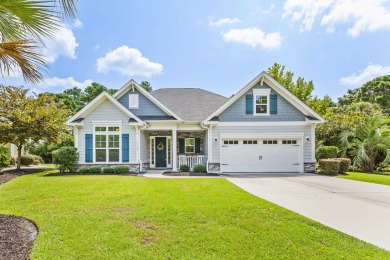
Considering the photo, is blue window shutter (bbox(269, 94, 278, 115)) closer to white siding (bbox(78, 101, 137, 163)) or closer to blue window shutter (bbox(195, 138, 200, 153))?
blue window shutter (bbox(195, 138, 200, 153))

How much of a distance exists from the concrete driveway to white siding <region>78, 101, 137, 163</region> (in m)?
8.40

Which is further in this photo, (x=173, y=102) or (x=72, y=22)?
(x=173, y=102)

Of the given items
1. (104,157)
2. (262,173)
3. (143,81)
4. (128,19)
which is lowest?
(262,173)

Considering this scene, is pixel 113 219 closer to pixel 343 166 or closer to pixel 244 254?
pixel 244 254

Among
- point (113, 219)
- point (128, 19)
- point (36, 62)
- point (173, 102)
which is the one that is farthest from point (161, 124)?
point (36, 62)

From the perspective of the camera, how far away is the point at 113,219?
17.1 ft

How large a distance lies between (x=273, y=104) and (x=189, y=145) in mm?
6362

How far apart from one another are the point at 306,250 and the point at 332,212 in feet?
8.60

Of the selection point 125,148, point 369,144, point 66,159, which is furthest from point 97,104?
point 369,144

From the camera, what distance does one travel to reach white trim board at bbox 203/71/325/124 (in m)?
14.5

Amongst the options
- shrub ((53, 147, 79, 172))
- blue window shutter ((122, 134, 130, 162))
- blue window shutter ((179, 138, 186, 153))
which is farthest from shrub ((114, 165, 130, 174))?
blue window shutter ((179, 138, 186, 153))

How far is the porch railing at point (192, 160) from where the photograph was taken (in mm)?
15180

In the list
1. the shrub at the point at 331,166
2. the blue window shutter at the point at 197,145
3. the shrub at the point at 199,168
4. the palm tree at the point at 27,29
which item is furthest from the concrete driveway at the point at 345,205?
the blue window shutter at the point at 197,145

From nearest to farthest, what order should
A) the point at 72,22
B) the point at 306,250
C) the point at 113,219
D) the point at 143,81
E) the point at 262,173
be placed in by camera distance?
the point at 72,22, the point at 306,250, the point at 113,219, the point at 262,173, the point at 143,81
